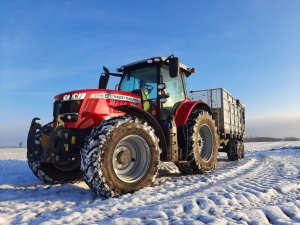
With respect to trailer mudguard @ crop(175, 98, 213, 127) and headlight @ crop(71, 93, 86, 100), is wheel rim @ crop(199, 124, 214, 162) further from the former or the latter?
headlight @ crop(71, 93, 86, 100)

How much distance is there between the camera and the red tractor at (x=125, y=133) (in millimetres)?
4770

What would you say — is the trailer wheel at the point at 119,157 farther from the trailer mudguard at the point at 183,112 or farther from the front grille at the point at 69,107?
the trailer mudguard at the point at 183,112

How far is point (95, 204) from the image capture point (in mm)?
4305

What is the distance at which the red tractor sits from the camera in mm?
4770

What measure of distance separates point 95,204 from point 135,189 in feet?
3.00

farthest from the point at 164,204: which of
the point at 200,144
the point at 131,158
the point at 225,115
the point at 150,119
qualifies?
the point at 225,115

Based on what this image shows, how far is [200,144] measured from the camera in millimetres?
7590

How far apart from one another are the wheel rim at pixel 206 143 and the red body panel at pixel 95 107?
2574 millimetres

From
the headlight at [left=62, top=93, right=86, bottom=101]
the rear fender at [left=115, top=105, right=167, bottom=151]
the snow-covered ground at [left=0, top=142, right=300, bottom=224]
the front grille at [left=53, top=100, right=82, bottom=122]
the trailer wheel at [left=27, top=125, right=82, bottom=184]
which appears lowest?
the snow-covered ground at [left=0, top=142, right=300, bottom=224]

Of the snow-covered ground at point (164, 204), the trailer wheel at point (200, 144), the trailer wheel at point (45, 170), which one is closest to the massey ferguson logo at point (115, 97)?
the trailer wheel at point (45, 170)

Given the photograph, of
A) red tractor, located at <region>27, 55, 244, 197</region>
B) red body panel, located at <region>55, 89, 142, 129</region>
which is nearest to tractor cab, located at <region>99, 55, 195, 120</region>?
red tractor, located at <region>27, 55, 244, 197</region>

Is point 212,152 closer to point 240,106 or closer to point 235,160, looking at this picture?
point 235,160

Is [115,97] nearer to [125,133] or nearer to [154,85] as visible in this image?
[125,133]

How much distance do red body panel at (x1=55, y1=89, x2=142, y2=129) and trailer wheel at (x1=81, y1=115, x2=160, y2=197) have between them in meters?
0.69
